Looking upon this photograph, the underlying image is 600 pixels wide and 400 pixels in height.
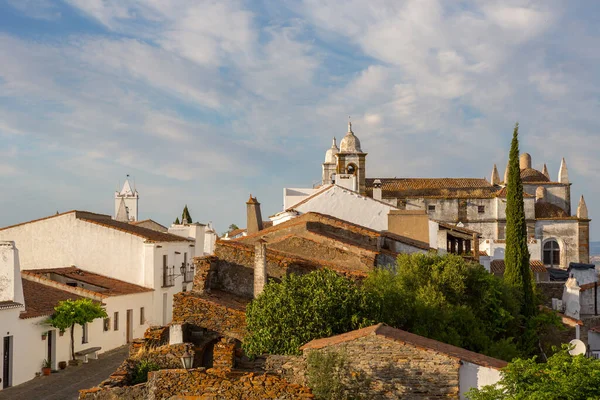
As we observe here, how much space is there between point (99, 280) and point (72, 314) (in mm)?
10085

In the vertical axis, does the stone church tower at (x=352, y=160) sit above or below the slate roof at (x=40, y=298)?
above

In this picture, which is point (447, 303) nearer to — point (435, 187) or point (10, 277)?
point (10, 277)

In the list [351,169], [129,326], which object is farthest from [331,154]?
[129,326]

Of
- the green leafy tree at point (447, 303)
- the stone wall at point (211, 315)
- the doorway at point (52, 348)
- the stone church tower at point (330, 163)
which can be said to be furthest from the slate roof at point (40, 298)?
the stone church tower at point (330, 163)

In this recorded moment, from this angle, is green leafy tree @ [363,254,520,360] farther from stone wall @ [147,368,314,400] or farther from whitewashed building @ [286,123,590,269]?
whitewashed building @ [286,123,590,269]

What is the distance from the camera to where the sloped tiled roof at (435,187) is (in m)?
74.3

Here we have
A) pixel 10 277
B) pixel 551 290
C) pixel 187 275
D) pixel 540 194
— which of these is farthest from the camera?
pixel 540 194

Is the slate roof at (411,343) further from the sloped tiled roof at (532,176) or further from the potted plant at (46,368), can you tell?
the sloped tiled roof at (532,176)

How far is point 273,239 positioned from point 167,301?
1405 cm

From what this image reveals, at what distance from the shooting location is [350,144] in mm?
73562

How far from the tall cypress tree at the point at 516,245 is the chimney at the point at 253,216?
13973mm

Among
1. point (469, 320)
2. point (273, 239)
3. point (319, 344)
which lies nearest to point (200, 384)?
point (319, 344)

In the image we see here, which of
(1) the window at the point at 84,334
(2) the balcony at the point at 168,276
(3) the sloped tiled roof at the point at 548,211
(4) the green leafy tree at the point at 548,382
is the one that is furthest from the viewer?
(3) the sloped tiled roof at the point at 548,211

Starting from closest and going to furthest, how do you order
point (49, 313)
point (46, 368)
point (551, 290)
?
point (46, 368) < point (49, 313) < point (551, 290)
